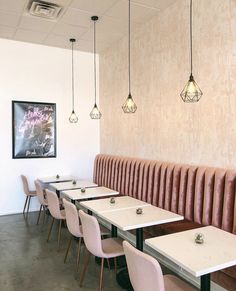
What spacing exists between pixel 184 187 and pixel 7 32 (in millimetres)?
4385

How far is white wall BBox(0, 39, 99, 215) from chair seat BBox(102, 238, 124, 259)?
132 inches

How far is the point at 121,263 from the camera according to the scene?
338 centimetres

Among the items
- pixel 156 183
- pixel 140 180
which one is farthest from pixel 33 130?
pixel 156 183

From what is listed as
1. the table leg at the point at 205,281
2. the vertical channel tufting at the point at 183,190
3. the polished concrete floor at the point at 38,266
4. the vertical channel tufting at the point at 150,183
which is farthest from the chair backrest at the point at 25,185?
the table leg at the point at 205,281

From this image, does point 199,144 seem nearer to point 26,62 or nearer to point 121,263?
point 121,263

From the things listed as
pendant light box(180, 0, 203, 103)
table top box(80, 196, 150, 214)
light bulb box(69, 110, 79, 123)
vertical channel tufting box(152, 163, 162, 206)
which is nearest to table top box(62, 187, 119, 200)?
table top box(80, 196, 150, 214)

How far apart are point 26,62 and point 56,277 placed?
4407 mm

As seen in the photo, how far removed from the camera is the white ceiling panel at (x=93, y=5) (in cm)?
401

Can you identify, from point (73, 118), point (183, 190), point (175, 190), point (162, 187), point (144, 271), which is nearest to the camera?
point (144, 271)

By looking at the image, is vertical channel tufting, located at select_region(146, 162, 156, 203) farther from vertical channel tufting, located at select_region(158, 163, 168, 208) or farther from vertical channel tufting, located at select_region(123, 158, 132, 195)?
vertical channel tufting, located at select_region(123, 158, 132, 195)

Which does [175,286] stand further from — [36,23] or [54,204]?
[36,23]

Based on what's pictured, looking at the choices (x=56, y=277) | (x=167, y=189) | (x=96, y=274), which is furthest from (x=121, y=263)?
(x=167, y=189)

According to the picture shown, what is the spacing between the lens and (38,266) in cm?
336

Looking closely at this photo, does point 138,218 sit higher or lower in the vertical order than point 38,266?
higher
